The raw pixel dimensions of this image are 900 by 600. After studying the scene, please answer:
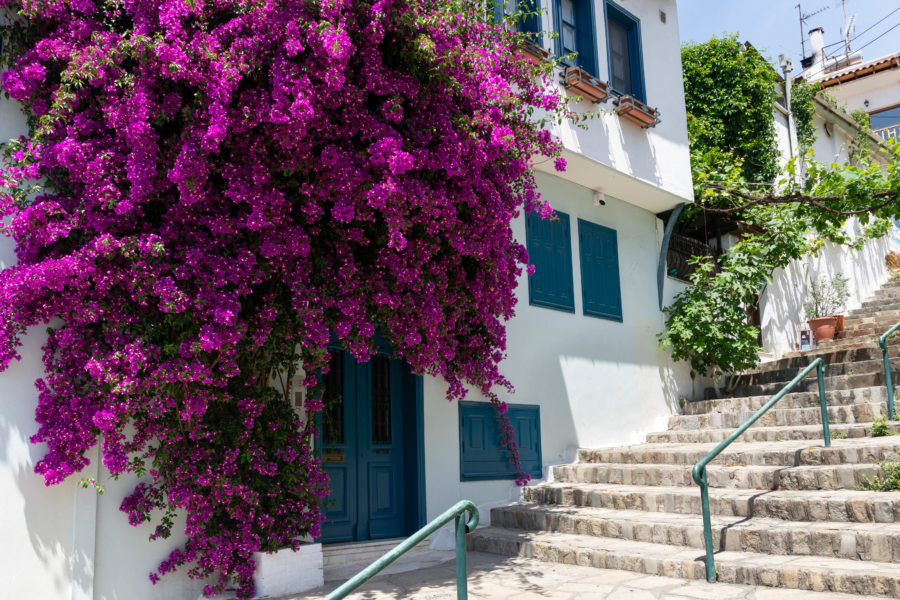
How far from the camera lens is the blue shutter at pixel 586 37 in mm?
10344

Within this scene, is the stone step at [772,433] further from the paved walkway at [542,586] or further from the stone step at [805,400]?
the paved walkway at [542,586]

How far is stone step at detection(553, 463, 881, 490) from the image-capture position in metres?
6.59

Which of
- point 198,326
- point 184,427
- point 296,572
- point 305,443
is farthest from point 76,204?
point 296,572

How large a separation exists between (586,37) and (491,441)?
569cm

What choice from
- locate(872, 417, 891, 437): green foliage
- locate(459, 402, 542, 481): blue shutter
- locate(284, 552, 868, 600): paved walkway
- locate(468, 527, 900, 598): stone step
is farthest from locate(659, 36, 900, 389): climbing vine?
locate(284, 552, 868, 600): paved walkway

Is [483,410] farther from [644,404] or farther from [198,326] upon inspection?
[198,326]

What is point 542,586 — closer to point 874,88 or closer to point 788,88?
point 788,88

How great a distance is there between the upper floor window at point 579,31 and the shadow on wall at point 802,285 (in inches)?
224

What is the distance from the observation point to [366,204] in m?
6.18

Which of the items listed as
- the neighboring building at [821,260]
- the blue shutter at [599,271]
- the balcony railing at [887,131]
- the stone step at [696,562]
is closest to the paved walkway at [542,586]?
the stone step at [696,562]

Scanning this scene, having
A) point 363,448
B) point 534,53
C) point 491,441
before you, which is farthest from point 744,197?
point 363,448

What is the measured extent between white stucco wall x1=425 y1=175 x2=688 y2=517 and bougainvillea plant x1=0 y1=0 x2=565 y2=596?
214cm

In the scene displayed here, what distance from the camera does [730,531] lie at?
20.5 ft

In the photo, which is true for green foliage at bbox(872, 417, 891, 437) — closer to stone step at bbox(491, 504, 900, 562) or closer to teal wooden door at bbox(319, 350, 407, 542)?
stone step at bbox(491, 504, 900, 562)
